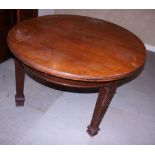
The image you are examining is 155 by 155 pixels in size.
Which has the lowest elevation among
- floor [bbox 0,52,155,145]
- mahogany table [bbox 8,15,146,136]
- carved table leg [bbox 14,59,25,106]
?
floor [bbox 0,52,155,145]

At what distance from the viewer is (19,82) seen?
1570mm

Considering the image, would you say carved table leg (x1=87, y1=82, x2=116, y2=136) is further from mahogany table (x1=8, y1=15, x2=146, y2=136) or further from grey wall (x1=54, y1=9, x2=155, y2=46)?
grey wall (x1=54, y1=9, x2=155, y2=46)

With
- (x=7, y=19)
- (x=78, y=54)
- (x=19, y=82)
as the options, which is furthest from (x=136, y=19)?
(x=19, y=82)

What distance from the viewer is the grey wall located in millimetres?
2707

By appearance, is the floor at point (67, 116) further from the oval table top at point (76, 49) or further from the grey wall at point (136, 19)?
the grey wall at point (136, 19)

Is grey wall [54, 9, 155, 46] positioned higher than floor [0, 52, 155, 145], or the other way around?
grey wall [54, 9, 155, 46]

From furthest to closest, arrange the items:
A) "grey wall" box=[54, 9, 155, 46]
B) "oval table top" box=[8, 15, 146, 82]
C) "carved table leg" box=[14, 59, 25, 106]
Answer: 1. "grey wall" box=[54, 9, 155, 46]
2. "carved table leg" box=[14, 59, 25, 106]
3. "oval table top" box=[8, 15, 146, 82]

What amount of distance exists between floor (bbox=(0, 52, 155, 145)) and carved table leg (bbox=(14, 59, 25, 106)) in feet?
0.22

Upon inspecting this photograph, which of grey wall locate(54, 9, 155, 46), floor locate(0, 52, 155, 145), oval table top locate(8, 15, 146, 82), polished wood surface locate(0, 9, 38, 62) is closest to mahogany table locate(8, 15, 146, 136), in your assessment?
oval table top locate(8, 15, 146, 82)

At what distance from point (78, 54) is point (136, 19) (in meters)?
1.83

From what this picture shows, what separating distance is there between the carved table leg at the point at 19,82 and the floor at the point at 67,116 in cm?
7
